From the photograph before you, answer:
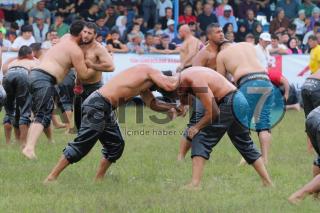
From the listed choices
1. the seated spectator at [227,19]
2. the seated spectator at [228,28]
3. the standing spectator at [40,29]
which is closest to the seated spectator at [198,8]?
the seated spectator at [227,19]

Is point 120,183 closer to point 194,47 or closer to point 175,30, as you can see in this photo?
point 194,47

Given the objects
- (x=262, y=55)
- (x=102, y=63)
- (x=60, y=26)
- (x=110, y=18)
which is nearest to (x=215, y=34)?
(x=102, y=63)

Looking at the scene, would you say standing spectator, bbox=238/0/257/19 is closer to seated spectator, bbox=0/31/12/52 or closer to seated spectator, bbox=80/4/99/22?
A: seated spectator, bbox=80/4/99/22

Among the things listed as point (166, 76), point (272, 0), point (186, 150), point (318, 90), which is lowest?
point (272, 0)

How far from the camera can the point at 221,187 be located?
9.56 metres

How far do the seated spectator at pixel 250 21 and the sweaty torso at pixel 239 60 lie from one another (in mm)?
10954

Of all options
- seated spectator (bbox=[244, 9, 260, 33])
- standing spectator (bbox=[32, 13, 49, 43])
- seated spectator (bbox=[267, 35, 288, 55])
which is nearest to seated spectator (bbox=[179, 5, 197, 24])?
seated spectator (bbox=[244, 9, 260, 33])

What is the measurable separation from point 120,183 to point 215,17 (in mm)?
13227

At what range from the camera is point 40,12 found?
21.5m

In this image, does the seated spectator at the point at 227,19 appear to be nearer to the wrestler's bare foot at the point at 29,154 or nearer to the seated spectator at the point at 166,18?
the seated spectator at the point at 166,18

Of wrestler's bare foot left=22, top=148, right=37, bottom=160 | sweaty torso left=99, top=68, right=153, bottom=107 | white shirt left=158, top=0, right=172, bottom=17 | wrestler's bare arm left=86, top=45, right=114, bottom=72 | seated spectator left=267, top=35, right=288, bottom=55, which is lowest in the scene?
seated spectator left=267, top=35, right=288, bottom=55

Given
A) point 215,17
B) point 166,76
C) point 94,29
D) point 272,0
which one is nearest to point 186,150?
point 94,29

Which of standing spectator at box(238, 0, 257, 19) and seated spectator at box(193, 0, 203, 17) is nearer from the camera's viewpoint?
seated spectator at box(193, 0, 203, 17)

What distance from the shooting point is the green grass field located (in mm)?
8258
